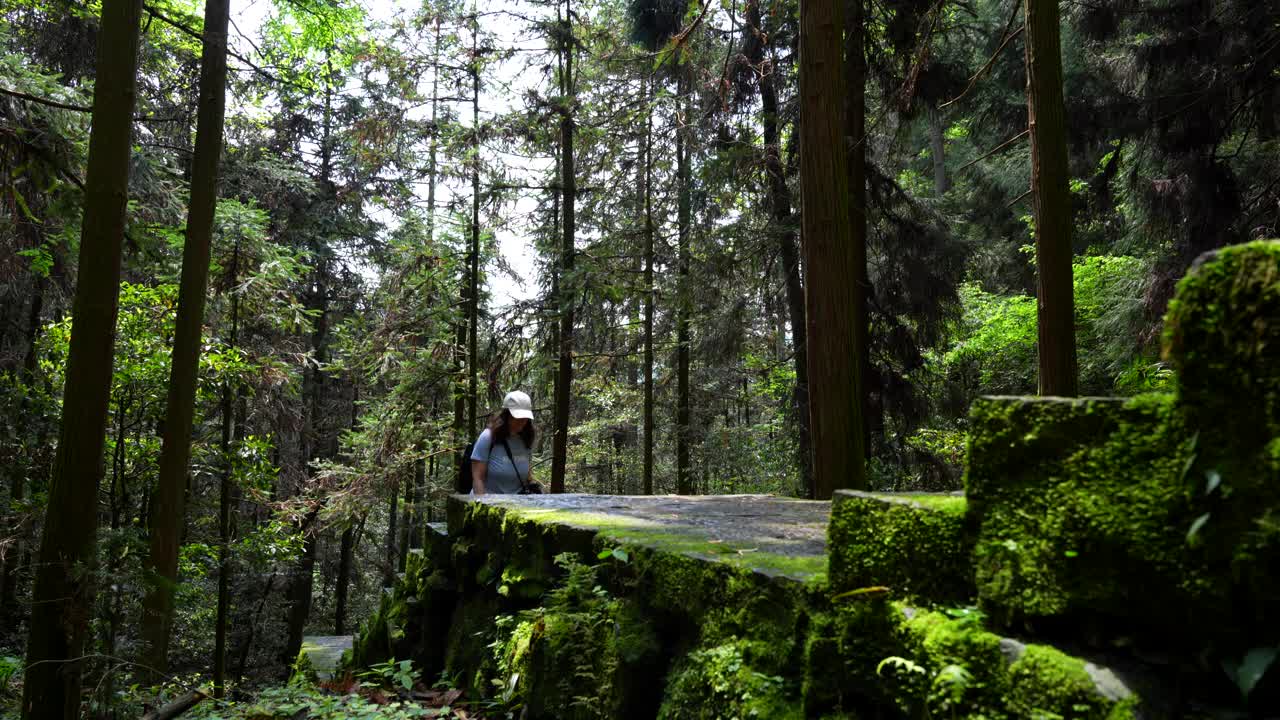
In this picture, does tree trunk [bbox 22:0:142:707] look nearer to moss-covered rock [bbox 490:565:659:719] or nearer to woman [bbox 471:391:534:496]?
woman [bbox 471:391:534:496]

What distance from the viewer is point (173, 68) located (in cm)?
1416

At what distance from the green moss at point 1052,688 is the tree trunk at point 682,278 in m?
12.9

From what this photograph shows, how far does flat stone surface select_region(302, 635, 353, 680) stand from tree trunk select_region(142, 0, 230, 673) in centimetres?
188

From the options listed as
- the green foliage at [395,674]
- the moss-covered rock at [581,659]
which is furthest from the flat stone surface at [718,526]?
the green foliage at [395,674]

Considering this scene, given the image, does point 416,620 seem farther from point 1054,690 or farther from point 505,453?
point 1054,690

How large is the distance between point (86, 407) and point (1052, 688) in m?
7.10

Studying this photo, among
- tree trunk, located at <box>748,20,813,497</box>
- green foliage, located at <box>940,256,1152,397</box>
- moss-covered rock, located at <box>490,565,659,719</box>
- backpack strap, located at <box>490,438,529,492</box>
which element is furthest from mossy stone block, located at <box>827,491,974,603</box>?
green foliage, located at <box>940,256,1152,397</box>

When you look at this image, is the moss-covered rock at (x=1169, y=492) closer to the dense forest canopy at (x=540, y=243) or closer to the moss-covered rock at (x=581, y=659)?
the moss-covered rock at (x=581, y=659)

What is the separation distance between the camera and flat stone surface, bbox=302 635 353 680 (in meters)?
9.87

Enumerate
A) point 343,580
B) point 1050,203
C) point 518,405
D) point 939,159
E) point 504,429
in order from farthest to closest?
point 939,159, point 343,580, point 504,429, point 518,405, point 1050,203

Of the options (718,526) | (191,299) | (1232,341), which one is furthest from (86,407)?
(1232,341)

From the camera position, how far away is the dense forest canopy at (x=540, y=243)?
23.9ft

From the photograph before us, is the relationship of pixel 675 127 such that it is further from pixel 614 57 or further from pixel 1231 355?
pixel 1231 355

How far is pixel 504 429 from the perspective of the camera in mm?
7555
